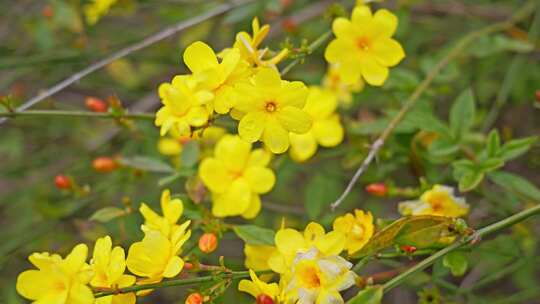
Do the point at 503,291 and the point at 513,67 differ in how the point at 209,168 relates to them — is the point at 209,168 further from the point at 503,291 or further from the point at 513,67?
the point at 503,291

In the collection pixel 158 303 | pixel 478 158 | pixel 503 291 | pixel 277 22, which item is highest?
pixel 277 22

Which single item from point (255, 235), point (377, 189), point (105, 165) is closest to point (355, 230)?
point (255, 235)

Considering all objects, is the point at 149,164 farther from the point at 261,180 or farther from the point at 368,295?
the point at 368,295

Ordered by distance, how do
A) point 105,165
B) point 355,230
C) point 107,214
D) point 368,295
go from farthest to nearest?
point 105,165
point 107,214
point 355,230
point 368,295

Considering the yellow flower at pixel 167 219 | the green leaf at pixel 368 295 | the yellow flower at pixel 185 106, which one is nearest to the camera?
the green leaf at pixel 368 295

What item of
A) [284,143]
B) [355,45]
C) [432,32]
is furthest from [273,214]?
[284,143]

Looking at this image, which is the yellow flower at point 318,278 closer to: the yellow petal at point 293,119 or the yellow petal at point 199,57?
the yellow petal at point 293,119

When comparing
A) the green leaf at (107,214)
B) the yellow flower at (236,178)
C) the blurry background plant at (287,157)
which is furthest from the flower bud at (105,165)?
the yellow flower at (236,178)
